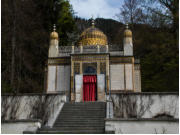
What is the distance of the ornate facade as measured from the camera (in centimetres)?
1925

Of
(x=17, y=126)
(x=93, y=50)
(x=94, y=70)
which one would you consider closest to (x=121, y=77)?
(x=94, y=70)

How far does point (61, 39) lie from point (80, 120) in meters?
18.2

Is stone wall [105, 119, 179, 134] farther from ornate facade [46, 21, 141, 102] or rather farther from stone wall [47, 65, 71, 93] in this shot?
stone wall [47, 65, 71, 93]

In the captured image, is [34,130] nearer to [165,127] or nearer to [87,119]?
[87,119]

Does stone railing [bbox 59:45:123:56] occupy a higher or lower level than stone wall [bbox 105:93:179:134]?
higher

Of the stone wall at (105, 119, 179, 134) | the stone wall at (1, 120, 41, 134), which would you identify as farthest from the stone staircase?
the stone wall at (105, 119, 179, 134)

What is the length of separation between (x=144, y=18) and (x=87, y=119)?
63.3ft

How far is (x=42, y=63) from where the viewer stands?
87.6ft

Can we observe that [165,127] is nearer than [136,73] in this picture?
Yes

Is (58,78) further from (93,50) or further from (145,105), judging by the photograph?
(145,105)

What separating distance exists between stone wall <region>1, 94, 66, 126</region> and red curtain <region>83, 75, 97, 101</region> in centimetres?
520

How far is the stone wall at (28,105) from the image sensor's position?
44.3 feet

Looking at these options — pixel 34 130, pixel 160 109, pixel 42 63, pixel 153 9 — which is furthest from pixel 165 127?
pixel 42 63

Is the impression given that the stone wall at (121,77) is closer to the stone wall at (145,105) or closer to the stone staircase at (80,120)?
the stone wall at (145,105)
